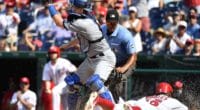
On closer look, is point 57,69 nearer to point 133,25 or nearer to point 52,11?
point 133,25

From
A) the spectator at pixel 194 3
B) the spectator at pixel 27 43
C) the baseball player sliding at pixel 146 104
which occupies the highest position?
the baseball player sliding at pixel 146 104

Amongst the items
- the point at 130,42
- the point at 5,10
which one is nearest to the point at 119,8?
the point at 5,10

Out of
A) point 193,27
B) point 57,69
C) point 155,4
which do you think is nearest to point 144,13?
point 155,4

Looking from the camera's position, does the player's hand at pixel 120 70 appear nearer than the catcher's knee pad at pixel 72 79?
No

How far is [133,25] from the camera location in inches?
577

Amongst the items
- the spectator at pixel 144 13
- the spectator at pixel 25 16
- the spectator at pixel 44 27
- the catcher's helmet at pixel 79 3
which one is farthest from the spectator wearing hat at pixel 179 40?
the catcher's helmet at pixel 79 3

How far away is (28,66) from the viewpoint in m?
14.8

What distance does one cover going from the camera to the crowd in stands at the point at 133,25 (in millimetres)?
14484

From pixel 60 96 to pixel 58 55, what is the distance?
35.7 inches

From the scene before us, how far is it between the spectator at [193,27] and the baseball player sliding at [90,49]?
17.8 feet

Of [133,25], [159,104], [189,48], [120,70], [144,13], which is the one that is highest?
[120,70]

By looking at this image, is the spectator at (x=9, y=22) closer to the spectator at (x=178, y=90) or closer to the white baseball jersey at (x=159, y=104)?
the spectator at (x=178, y=90)

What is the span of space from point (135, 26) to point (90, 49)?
207 inches

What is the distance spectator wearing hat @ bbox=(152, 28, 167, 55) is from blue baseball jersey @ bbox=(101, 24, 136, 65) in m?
4.07
